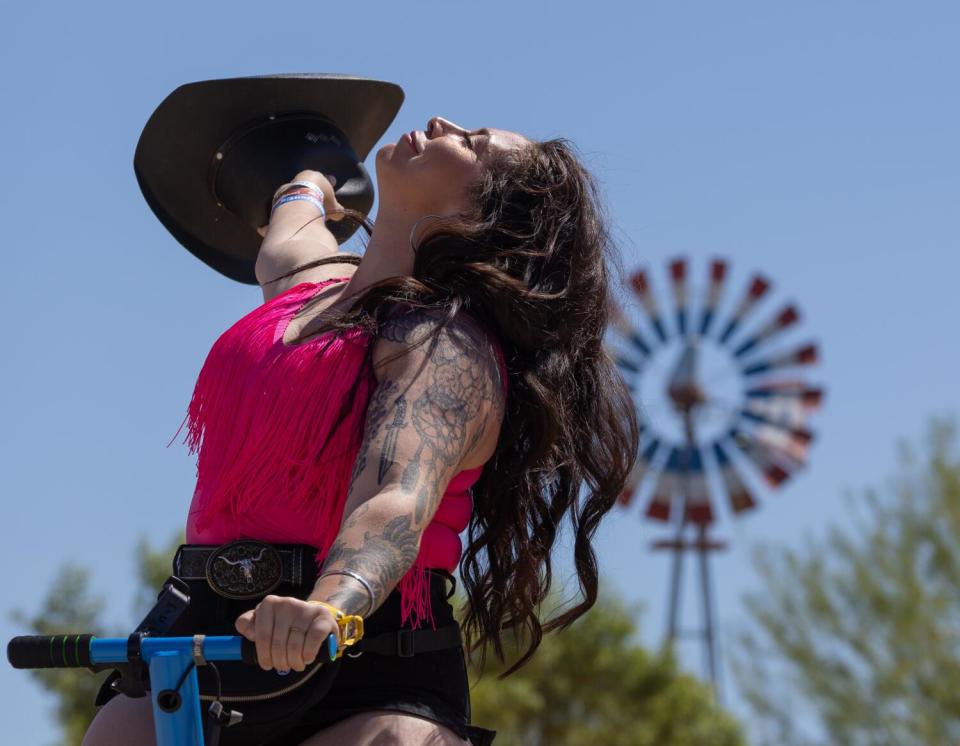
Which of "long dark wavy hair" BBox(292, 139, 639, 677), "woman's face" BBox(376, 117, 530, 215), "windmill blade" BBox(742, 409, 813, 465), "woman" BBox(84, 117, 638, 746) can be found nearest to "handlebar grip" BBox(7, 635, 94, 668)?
"woman" BBox(84, 117, 638, 746)

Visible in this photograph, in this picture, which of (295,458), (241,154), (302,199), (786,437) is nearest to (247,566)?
(295,458)

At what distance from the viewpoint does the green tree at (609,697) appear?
18.0 metres

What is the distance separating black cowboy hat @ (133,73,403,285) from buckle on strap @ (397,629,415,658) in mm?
1376

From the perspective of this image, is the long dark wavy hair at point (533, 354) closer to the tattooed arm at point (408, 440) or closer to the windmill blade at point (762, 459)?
the tattooed arm at point (408, 440)

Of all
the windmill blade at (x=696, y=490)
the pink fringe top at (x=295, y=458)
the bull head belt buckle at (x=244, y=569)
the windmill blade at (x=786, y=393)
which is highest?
the windmill blade at (x=786, y=393)

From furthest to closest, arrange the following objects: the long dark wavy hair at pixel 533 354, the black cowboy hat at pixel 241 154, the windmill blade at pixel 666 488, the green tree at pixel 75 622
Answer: the windmill blade at pixel 666 488, the green tree at pixel 75 622, the black cowboy hat at pixel 241 154, the long dark wavy hair at pixel 533 354

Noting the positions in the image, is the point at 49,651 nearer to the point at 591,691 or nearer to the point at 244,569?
the point at 244,569

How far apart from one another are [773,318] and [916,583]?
1000cm

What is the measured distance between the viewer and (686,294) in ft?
90.1

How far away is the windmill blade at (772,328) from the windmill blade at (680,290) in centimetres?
106

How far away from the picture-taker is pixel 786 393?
27344 millimetres

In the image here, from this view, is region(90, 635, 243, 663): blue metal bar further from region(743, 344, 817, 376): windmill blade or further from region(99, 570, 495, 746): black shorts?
region(743, 344, 817, 376): windmill blade

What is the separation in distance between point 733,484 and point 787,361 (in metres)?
2.37

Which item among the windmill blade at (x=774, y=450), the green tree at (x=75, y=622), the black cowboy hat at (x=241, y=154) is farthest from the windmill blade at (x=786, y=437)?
the black cowboy hat at (x=241, y=154)
